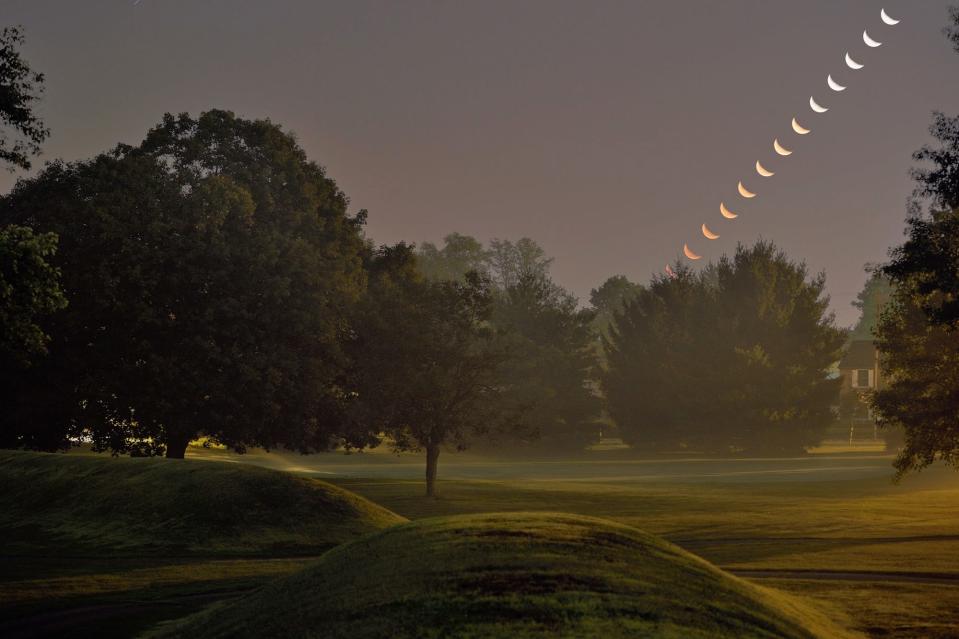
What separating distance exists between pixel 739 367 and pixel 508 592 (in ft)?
262

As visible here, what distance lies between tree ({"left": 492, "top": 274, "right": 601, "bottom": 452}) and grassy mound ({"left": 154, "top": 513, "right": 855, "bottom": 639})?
76975mm

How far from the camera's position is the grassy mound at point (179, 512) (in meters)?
32.0

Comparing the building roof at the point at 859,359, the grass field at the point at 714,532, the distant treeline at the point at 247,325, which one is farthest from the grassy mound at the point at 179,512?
the building roof at the point at 859,359

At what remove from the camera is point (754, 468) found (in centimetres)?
7775

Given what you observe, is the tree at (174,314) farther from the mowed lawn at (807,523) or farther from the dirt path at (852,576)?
the dirt path at (852,576)

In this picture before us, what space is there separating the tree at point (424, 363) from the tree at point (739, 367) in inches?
1657

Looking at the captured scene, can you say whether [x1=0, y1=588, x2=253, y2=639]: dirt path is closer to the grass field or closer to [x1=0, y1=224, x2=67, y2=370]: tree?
the grass field

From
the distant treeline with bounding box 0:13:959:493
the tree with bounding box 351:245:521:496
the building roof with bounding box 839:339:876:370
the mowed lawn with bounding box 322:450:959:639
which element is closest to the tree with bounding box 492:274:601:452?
the mowed lawn with bounding box 322:450:959:639

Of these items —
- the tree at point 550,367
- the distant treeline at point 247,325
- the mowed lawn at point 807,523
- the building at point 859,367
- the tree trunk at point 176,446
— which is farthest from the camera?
the building at point 859,367

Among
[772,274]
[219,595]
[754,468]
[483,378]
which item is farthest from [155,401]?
[772,274]

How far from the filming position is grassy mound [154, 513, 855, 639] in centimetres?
1262

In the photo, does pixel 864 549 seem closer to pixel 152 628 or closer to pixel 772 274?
pixel 152 628

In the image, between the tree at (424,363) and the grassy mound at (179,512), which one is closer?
the grassy mound at (179,512)

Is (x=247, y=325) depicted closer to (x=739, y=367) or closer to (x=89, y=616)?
(x=89, y=616)
